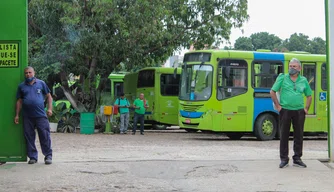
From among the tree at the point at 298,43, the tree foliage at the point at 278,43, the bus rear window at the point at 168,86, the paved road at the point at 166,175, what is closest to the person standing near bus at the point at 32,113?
the paved road at the point at 166,175

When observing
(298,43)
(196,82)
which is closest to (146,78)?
(196,82)

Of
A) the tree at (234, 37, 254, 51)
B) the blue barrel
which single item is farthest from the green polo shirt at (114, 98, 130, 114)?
the tree at (234, 37, 254, 51)

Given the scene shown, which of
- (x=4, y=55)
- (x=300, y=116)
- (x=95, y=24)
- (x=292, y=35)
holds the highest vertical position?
(x=292, y=35)

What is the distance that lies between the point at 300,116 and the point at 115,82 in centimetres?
2299

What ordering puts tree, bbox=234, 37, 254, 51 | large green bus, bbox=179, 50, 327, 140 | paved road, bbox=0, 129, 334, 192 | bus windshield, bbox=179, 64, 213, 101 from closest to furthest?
paved road, bbox=0, 129, 334, 192 → large green bus, bbox=179, 50, 327, 140 → bus windshield, bbox=179, 64, 213, 101 → tree, bbox=234, 37, 254, 51

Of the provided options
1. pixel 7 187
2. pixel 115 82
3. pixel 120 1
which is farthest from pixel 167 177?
pixel 115 82

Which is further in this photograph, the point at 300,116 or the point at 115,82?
the point at 115,82

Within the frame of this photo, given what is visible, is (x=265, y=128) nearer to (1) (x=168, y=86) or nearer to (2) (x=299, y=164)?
(1) (x=168, y=86)

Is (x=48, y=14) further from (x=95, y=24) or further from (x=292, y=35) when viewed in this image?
(x=292, y=35)

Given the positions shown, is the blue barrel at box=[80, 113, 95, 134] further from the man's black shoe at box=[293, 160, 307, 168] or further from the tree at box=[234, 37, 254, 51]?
the tree at box=[234, 37, 254, 51]

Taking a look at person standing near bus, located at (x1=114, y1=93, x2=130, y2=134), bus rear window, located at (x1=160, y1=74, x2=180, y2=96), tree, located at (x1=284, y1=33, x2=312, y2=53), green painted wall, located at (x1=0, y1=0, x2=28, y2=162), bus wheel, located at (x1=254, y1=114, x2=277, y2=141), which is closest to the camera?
green painted wall, located at (x1=0, y1=0, x2=28, y2=162)

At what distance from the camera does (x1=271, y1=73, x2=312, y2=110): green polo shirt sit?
10.2m

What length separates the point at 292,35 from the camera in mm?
82375

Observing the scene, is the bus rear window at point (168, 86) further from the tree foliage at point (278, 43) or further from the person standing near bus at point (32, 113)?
the tree foliage at point (278, 43)
